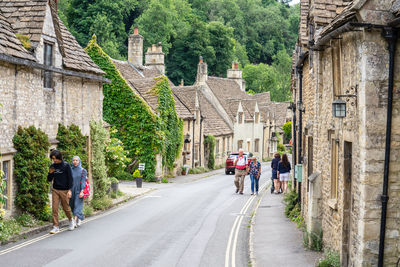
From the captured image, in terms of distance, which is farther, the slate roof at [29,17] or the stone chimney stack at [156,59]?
the stone chimney stack at [156,59]

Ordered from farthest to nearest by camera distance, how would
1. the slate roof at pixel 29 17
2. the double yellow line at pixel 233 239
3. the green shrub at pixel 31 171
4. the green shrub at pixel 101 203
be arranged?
1. the green shrub at pixel 101 203
2. the slate roof at pixel 29 17
3. the green shrub at pixel 31 171
4. the double yellow line at pixel 233 239

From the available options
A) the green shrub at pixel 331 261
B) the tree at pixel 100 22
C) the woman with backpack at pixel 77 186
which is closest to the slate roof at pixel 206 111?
the tree at pixel 100 22

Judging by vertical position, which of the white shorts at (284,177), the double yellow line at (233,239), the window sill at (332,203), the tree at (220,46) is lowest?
the double yellow line at (233,239)

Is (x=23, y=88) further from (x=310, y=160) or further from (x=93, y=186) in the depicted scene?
(x=310, y=160)

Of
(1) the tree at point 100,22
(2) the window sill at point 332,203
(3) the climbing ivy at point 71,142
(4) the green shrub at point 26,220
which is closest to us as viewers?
(2) the window sill at point 332,203

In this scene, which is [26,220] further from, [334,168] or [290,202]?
[290,202]

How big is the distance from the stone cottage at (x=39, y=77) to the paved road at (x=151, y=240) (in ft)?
8.94

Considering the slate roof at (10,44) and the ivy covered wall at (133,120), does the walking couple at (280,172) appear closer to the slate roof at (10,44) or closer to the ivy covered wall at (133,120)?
the ivy covered wall at (133,120)

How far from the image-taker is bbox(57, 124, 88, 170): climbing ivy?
1820 centimetres

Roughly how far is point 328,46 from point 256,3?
112017mm

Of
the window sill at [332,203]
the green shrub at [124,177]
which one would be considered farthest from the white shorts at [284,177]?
the window sill at [332,203]

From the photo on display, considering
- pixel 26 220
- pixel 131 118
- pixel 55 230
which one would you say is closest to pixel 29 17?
pixel 26 220

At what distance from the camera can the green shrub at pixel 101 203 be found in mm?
19689

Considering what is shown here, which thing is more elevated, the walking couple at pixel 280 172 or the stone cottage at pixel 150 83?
the stone cottage at pixel 150 83
